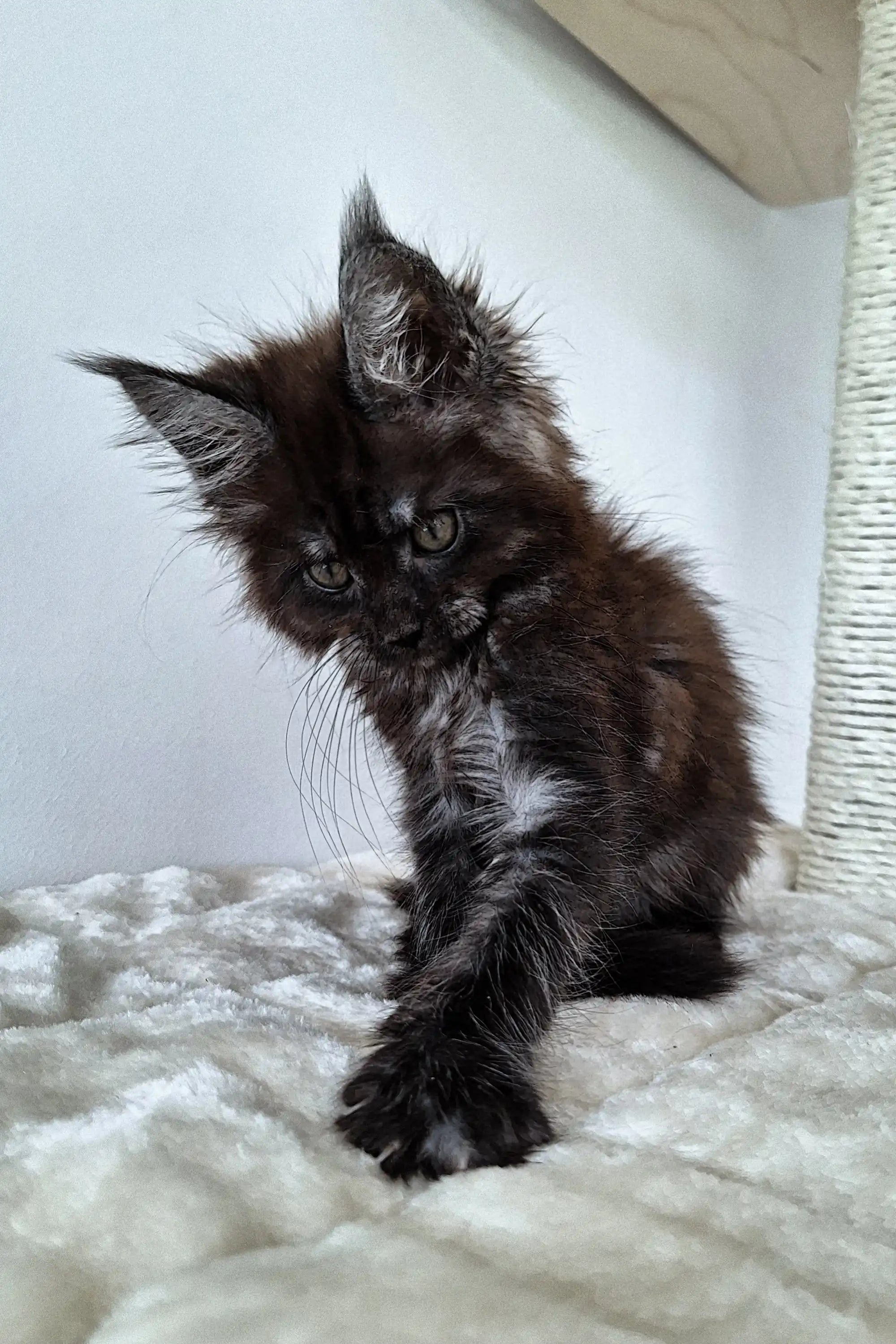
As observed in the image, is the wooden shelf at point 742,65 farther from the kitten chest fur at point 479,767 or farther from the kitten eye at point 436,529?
the kitten chest fur at point 479,767

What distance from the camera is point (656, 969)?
1312 millimetres

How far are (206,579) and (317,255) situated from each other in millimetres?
675

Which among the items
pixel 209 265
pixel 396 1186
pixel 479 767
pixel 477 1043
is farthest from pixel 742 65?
pixel 396 1186

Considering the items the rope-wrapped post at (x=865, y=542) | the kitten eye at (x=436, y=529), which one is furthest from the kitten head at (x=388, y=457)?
the rope-wrapped post at (x=865, y=542)

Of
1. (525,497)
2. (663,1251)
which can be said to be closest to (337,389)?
(525,497)

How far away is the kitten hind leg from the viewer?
49.9 inches

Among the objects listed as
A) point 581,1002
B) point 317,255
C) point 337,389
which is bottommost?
point 581,1002

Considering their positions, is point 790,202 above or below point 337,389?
above

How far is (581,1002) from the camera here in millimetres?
1242

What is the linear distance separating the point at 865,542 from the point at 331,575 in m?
1.13

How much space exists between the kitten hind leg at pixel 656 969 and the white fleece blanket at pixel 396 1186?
43 millimetres

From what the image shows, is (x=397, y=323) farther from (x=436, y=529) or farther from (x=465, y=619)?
(x=465, y=619)

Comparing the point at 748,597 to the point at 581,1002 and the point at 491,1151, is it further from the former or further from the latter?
the point at 491,1151

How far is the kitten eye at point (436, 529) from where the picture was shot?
3.76ft
